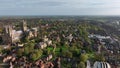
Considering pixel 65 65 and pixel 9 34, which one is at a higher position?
pixel 9 34


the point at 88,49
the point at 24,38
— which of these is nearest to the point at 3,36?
the point at 24,38

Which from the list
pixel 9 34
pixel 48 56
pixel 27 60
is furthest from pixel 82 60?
pixel 9 34

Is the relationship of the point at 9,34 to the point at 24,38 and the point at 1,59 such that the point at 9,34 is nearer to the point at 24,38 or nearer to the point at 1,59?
the point at 24,38

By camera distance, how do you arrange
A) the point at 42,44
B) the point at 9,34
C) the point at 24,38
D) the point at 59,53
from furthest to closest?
the point at 24,38
the point at 9,34
the point at 42,44
the point at 59,53

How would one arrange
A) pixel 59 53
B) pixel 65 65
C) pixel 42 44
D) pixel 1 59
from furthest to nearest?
pixel 42 44 → pixel 59 53 → pixel 1 59 → pixel 65 65

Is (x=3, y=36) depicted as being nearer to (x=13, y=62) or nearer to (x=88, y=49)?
(x=13, y=62)

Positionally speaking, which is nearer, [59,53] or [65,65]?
[65,65]

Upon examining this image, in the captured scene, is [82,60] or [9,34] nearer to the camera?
[82,60]

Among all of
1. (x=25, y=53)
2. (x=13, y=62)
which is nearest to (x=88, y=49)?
(x=25, y=53)

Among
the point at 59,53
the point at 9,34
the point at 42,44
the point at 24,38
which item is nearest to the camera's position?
the point at 59,53
